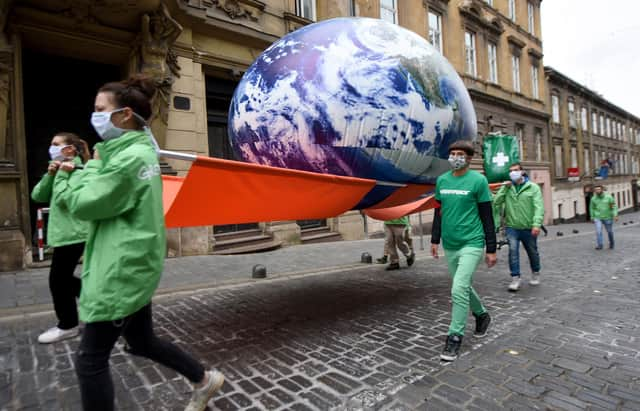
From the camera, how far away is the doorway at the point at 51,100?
7.82m

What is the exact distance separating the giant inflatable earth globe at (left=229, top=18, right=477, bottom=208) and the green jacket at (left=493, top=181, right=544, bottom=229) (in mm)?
3025

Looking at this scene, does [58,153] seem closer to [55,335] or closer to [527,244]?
[55,335]

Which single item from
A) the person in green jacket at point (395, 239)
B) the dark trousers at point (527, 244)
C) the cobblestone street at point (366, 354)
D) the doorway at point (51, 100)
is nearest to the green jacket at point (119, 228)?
the cobblestone street at point (366, 354)

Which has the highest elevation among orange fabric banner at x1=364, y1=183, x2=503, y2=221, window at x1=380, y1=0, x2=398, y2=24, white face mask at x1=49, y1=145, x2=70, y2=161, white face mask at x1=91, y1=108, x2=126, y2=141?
window at x1=380, y1=0, x2=398, y2=24

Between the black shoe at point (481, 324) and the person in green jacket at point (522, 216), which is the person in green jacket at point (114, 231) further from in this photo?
the person in green jacket at point (522, 216)

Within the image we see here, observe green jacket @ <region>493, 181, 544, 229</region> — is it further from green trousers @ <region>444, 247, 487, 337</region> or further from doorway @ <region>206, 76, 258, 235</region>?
doorway @ <region>206, 76, 258, 235</region>

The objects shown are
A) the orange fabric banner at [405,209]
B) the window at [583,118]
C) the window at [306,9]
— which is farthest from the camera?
the window at [583,118]

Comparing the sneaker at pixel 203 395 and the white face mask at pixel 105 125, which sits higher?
the white face mask at pixel 105 125

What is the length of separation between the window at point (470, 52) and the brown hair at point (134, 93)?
1922cm

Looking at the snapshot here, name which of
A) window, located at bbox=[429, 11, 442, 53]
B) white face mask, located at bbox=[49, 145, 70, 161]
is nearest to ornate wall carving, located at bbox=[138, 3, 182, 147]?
white face mask, located at bbox=[49, 145, 70, 161]

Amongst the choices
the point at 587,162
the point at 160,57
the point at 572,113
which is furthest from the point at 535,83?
the point at 160,57

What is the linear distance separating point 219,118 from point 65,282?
7.38m

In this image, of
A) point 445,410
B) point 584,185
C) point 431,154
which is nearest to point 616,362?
point 445,410

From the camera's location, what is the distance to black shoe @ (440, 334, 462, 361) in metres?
2.98
